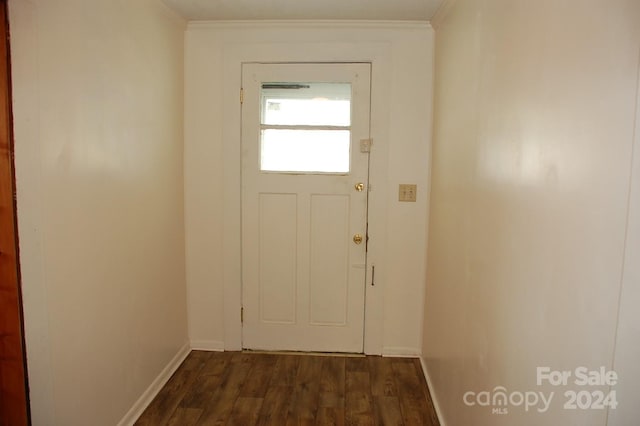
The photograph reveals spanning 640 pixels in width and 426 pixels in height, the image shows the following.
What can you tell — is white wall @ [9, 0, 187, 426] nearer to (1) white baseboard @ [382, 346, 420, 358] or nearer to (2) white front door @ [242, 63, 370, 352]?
(2) white front door @ [242, 63, 370, 352]

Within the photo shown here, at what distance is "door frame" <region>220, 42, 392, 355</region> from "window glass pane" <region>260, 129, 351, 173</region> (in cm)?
19

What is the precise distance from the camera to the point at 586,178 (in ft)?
3.22

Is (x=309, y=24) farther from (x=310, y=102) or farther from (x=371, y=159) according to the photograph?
Result: (x=371, y=159)

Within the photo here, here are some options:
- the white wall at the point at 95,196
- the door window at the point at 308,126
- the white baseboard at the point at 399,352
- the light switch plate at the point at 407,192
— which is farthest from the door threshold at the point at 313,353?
the door window at the point at 308,126

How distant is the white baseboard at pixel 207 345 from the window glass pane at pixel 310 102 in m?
1.68

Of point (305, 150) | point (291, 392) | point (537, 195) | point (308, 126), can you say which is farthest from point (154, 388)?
point (537, 195)

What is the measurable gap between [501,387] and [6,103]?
6.49 ft

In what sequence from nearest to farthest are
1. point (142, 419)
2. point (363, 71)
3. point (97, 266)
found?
point (97, 266)
point (142, 419)
point (363, 71)

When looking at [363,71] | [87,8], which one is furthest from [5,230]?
[363,71]

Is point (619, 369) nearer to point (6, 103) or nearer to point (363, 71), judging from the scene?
point (6, 103)

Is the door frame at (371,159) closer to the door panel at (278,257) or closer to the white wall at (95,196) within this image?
the door panel at (278,257)

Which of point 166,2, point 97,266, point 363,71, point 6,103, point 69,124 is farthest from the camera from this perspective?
point 363,71

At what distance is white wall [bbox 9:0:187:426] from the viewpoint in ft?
5.11

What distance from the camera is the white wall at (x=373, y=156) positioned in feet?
9.47
